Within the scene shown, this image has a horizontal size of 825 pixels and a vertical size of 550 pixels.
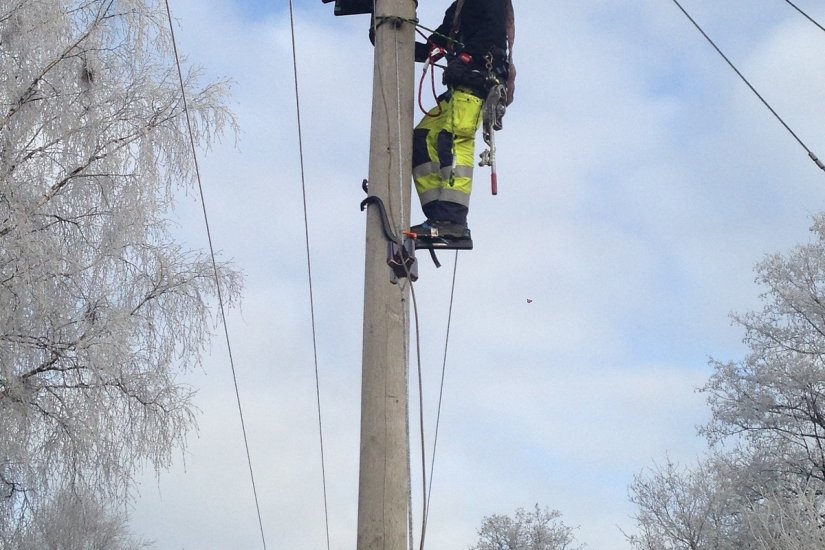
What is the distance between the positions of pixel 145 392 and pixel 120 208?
189 centimetres

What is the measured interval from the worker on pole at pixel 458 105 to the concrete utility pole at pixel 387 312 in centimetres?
26

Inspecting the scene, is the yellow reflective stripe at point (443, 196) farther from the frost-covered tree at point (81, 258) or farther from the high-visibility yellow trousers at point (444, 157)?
the frost-covered tree at point (81, 258)

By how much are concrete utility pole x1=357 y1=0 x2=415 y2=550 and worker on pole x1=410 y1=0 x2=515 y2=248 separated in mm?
256

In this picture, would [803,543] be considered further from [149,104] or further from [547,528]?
[547,528]

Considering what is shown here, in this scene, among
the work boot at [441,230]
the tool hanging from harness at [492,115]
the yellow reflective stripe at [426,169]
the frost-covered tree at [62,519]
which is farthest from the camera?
the frost-covered tree at [62,519]

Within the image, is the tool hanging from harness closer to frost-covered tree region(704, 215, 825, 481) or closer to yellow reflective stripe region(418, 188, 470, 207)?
yellow reflective stripe region(418, 188, 470, 207)

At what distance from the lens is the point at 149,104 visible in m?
10.1

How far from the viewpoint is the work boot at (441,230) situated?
407cm

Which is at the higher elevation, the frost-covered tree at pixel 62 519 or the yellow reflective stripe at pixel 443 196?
the frost-covered tree at pixel 62 519

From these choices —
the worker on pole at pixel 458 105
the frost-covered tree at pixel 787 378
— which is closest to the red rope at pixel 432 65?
the worker on pole at pixel 458 105

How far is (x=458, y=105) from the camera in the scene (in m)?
4.43

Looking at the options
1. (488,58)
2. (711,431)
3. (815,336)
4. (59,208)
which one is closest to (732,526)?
(711,431)

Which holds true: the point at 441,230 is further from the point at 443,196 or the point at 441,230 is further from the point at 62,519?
the point at 62,519

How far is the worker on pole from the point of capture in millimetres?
4215
